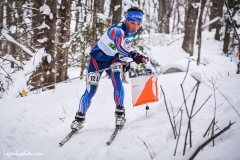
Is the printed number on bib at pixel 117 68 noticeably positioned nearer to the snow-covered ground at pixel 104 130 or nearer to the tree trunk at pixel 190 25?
the snow-covered ground at pixel 104 130

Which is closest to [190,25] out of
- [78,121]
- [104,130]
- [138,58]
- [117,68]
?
[117,68]

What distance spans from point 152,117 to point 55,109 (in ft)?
7.38

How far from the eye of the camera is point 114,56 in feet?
12.0

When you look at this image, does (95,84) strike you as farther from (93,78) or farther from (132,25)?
(132,25)

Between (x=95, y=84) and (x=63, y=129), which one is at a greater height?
(x=95, y=84)

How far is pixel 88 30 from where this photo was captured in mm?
6867

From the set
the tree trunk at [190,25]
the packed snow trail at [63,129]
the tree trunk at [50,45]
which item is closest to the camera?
the packed snow trail at [63,129]

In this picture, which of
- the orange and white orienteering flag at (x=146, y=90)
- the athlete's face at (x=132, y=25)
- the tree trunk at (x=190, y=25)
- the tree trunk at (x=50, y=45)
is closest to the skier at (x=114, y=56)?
the athlete's face at (x=132, y=25)

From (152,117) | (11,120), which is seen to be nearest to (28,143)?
(11,120)

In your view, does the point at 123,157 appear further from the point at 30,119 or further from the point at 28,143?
the point at 30,119

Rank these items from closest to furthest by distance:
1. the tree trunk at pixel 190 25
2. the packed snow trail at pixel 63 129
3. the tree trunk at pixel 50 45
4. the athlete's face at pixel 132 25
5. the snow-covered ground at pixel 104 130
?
the snow-covered ground at pixel 104 130 → the packed snow trail at pixel 63 129 → the athlete's face at pixel 132 25 → the tree trunk at pixel 50 45 → the tree trunk at pixel 190 25

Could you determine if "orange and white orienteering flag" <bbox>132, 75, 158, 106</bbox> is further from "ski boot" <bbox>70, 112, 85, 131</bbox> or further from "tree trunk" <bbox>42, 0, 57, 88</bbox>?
"tree trunk" <bbox>42, 0, 57, 88</bbox>

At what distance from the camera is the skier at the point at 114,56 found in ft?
10.6

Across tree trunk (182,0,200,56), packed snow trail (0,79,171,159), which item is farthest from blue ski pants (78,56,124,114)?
tree trunk (182,0,200,56)
